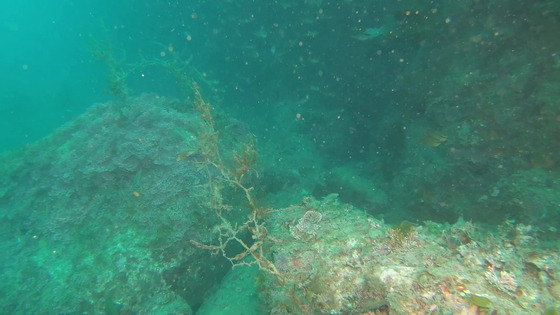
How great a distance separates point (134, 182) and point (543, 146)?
25.5 feet

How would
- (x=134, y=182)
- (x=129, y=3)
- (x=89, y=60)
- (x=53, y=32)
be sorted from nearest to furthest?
(x=134, y=182) < (x=129, y=3) < (x=89, y=60) < (x=53, y=32)

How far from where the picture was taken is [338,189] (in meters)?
7.82

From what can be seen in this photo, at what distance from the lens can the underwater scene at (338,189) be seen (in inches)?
96.8

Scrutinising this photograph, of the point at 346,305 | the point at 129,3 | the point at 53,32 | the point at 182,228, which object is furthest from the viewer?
the point at 53,32

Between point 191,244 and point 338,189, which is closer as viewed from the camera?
point 191,244

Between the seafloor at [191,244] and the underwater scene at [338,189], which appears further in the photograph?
the underwater scene at [338,189]

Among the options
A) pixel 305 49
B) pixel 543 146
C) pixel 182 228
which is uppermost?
pixel 305 49

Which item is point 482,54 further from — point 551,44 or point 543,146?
point 543,146

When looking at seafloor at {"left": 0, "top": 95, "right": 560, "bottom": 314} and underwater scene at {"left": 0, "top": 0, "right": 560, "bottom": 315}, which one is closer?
seafloor at {"left": 0, "top": 95, "right": 560, "bottom": 314}

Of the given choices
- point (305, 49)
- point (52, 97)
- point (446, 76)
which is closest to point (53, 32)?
point (52, 97)

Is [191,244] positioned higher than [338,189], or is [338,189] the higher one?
[191,244]

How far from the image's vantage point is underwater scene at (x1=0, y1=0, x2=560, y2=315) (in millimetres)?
2459

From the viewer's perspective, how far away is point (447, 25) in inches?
238

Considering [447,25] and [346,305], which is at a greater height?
[447,25]
